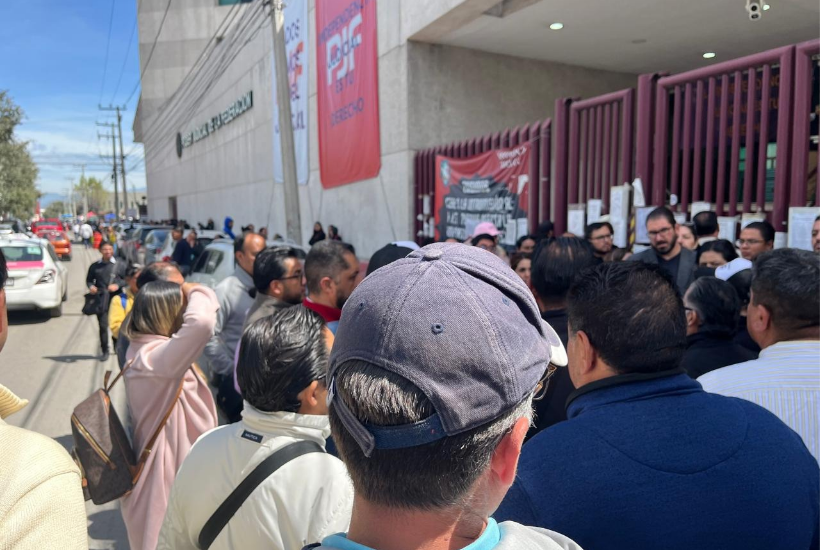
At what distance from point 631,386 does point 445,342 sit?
0.95 meters

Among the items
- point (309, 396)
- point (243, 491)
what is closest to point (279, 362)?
point (309, 396)

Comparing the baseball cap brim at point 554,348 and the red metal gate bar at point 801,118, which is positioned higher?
the red metal gate bar at point 801,118

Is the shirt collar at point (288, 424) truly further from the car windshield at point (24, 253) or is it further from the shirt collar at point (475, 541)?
the car windshield at point (24, 253)

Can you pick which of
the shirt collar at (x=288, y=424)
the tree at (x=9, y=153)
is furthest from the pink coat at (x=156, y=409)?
the tree at (x=9, y=153)

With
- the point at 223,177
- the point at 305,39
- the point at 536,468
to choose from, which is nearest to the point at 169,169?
the point at 223,177

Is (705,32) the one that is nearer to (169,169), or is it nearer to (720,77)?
(720,77)

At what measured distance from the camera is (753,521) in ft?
4.62

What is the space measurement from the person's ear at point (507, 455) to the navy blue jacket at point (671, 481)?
53 cm

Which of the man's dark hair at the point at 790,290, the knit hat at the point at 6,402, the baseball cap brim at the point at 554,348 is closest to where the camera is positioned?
the baseball cap brim at the point at 554,348

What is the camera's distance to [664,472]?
139 centimetres

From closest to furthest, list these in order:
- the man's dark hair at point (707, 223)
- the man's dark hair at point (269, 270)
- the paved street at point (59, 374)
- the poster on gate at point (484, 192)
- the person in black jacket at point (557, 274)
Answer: the person in black jacket at point (557, 274), the man's dark hair at point (269, 270), the paved street at point (59, 374), the man's dark hair at point (707, 223), the poster on gate at point (484, 192)

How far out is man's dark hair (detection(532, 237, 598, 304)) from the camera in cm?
287

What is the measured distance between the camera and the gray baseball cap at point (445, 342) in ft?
2.76

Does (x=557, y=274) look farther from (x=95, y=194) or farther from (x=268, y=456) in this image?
(x=95, y=194)
